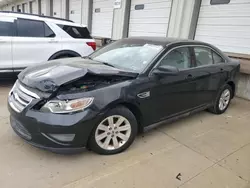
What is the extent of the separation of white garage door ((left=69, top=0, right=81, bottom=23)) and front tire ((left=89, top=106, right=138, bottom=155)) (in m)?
11.4

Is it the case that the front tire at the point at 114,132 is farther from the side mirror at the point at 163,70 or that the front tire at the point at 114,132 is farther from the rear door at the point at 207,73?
the rear door at the point at 207,73

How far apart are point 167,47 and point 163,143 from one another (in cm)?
143

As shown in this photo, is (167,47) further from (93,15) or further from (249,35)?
(93,15)

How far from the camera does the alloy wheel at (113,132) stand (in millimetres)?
Answer: 2686

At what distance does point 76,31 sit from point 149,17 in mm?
3584

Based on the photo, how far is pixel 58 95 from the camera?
2475mm

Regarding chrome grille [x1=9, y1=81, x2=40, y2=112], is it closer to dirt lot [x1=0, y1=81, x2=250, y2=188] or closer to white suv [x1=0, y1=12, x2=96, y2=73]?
dirt lot [x1=0, y1=81, x2=250, y2=188]

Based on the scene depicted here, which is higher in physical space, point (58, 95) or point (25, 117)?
point (58, 95)

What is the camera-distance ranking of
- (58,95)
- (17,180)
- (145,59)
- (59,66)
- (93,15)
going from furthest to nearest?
(93,15), (145,59), (59,66), (58,95), (17,180)

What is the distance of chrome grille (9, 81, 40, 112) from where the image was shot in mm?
2562

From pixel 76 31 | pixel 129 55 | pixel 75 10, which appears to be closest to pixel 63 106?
pixel 129 55

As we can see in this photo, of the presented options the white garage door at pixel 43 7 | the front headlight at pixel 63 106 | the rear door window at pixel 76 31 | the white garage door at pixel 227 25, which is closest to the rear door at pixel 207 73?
the front headlight at pixel 63 106

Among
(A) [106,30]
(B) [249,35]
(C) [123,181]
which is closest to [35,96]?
(C) [123,181]

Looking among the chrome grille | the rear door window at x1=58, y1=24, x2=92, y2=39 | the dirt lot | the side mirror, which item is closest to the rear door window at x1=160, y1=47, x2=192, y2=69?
the side mirror
